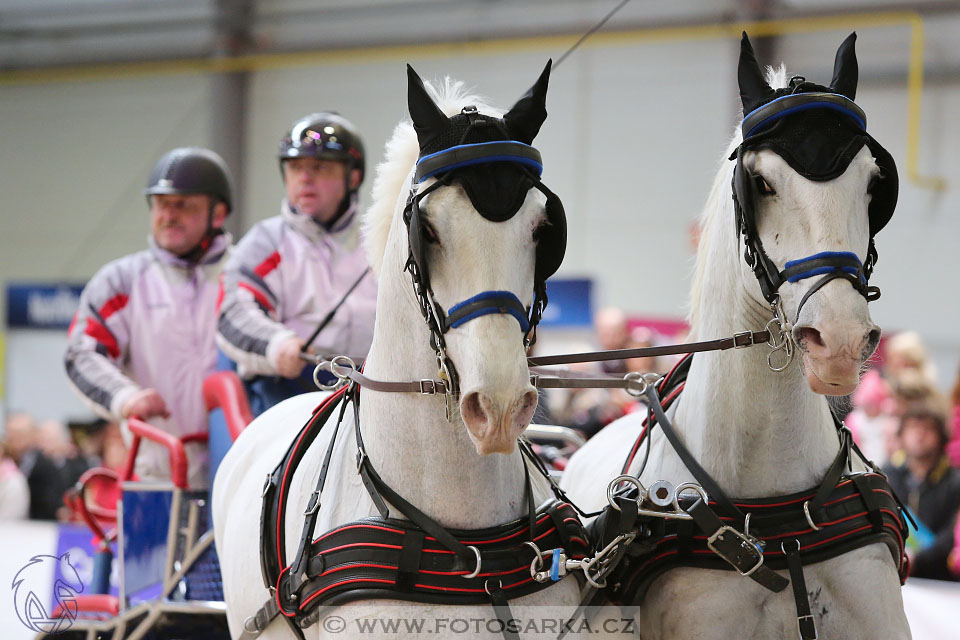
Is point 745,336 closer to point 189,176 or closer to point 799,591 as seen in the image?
point 799,591

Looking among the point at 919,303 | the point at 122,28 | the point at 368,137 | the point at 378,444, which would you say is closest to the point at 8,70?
the point at 122,28

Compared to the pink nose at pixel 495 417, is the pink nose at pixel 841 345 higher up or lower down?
higher up

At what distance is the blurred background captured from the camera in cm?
1073

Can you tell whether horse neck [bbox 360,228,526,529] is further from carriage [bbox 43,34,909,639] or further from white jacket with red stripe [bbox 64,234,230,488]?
white jacket with red stripe [bbox 64,234,230,488]

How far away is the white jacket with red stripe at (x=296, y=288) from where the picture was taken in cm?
365

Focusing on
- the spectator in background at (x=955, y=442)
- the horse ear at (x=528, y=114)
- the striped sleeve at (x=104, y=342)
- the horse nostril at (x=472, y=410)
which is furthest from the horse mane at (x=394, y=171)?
the spectator in background at (x=955, y=442)

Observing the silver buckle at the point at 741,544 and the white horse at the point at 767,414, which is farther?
the silver buckle at the point at 741,544

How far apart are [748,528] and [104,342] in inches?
118

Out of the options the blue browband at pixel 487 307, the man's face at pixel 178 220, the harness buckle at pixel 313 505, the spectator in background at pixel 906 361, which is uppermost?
the man's face at pixel 178 220

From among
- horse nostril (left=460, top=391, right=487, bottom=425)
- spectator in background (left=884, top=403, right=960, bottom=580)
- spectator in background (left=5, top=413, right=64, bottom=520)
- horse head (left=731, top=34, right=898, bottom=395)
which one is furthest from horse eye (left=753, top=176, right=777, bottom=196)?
spectator in background (left=5, top=413, right=64, bottom=520)

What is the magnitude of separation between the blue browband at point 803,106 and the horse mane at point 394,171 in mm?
596

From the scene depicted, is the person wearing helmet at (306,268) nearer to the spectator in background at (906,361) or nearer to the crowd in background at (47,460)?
the spectator in background at (906,361)

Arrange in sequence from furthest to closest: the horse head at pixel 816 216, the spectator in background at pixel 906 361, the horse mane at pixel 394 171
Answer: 1. the spectator in background at pixel 906 361
2. the horse mane at pixel 394 171
3. the horse head at pixel 816 216

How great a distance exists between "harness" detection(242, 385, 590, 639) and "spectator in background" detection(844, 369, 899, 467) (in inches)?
203
